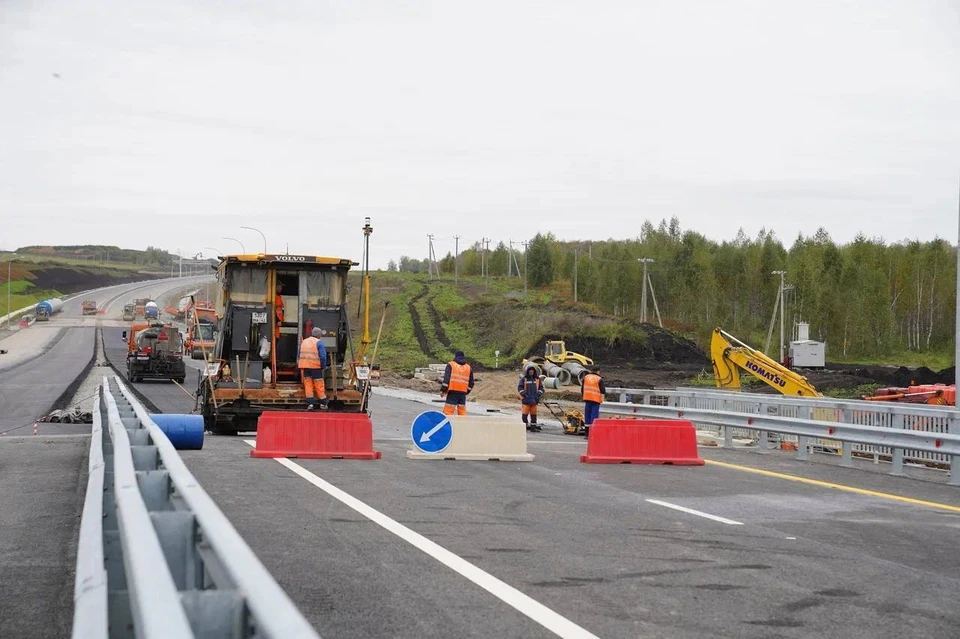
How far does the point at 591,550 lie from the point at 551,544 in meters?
0.39

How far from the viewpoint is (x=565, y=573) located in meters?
8.08

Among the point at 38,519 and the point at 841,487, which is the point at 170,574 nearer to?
the point at 38,519

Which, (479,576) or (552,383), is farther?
(552,383)

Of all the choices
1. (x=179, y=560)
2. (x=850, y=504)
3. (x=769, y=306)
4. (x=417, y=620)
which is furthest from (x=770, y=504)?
(x=769, y=306)

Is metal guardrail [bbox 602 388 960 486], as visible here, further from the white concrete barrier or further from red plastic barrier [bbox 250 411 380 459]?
red plastic barrier [bbox 250 411 380 459]

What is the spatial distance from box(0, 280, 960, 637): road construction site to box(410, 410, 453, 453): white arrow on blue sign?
0.68 m

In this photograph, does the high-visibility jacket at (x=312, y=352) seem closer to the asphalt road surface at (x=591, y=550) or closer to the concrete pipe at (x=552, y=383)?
the asphalt road surface at (x=591, y=550)

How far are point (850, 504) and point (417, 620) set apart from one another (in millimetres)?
8201

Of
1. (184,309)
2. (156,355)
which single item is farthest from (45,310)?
(156,355)

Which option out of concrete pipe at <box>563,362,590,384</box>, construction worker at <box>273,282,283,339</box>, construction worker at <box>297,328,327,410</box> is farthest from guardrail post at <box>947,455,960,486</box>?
concrete pipe at <box>563,362,590,384</box>

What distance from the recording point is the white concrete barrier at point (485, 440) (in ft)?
56.1

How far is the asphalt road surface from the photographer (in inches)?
266

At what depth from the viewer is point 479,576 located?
7.83m

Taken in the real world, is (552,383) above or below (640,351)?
below
